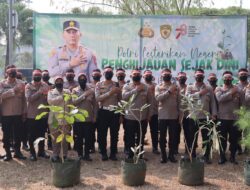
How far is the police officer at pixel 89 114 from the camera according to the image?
6.86m

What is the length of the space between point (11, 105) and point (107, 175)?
2.15 meters

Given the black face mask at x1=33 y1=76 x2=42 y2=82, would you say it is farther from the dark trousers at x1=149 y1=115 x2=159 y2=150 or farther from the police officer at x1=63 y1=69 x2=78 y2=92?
the dark trousers at x1=149 y1=115 x2=159 y2=150

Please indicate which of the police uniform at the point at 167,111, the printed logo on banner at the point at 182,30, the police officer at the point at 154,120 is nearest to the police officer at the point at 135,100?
the police uniform at the point at 167,111

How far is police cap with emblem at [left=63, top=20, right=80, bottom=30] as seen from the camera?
859 cm

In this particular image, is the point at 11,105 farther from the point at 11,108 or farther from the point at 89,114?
the point at 89,114

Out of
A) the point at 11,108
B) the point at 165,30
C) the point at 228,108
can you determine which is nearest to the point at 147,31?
the point at 165,30

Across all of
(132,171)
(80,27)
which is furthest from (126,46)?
(132,171)

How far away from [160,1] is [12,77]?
327 inches

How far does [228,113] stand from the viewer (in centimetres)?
682

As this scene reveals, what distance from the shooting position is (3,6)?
32.8m

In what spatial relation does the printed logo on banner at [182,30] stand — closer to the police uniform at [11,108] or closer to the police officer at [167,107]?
the police officer at [167,107]

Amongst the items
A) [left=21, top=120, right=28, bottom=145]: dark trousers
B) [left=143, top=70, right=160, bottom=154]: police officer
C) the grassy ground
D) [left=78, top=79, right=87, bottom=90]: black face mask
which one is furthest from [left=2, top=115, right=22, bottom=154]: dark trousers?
[left=143, top=70, right=160, bottom=154]: police officer

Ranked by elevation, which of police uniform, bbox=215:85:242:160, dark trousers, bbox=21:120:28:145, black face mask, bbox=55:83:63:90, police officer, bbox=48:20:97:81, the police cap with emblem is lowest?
dark trousers, bbox=21:120:28:145

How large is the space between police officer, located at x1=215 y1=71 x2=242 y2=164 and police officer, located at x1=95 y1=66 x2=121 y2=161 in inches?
71.9
